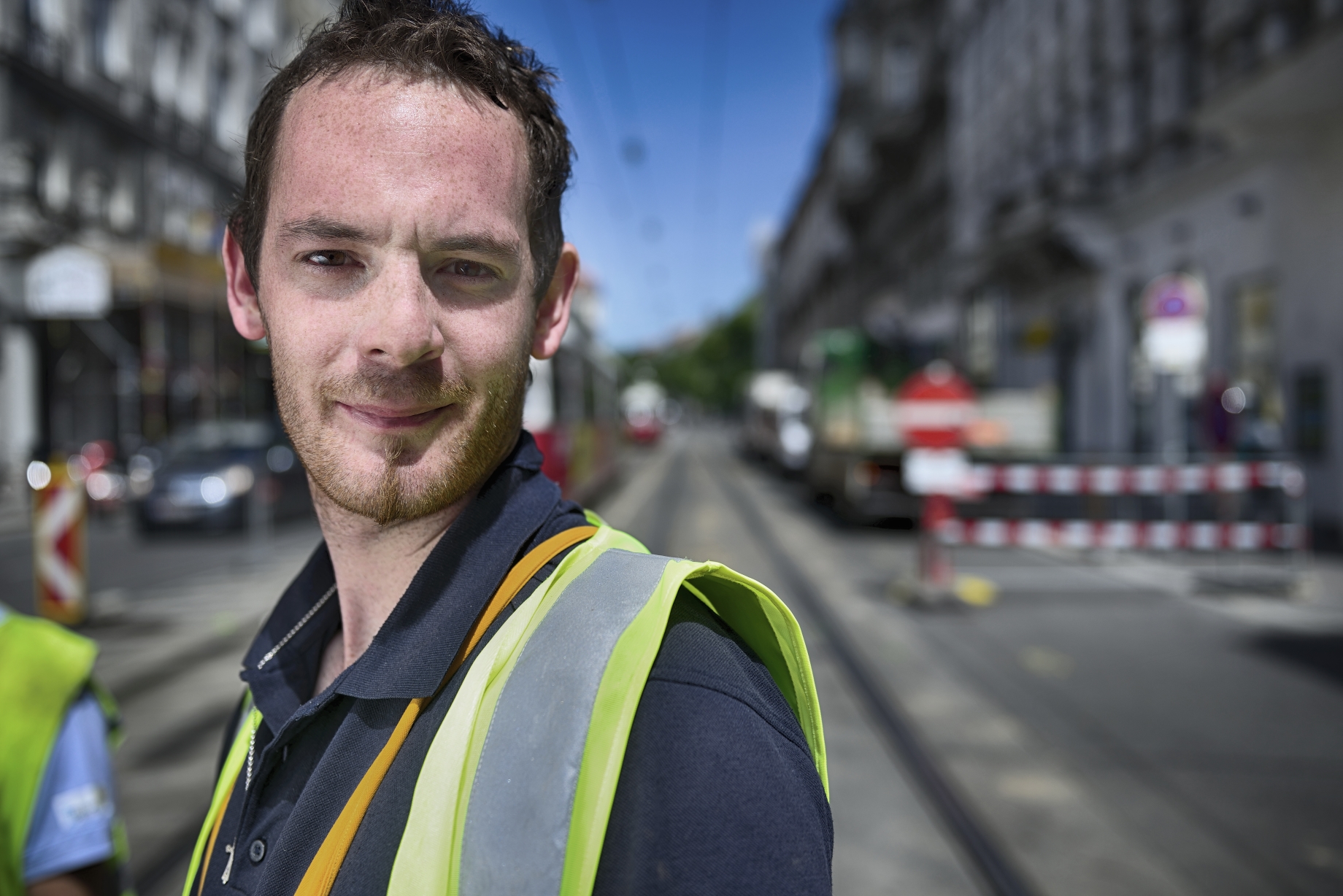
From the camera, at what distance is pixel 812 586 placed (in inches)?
356

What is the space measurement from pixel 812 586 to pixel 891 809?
16.3 ft

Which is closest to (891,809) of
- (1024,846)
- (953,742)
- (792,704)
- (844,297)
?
(1024,846)

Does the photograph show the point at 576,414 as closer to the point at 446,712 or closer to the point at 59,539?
the point at 59,539

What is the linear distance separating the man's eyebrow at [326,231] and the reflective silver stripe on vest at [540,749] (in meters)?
0.48

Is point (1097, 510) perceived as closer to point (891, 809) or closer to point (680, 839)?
point (891, 809)

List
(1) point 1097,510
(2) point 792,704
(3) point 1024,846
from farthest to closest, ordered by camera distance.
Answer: (1) point 1097,510, (3) point 1024,846, (2) point 792,704

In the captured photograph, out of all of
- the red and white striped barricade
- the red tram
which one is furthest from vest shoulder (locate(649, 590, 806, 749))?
the red and white striped barricade

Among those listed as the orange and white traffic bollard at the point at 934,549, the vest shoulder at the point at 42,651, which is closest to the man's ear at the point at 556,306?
the vest shoulder at the point at 42,651

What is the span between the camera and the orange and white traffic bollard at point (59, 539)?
6707 mm

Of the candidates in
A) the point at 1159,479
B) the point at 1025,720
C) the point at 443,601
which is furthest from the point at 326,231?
the point at 1159,479

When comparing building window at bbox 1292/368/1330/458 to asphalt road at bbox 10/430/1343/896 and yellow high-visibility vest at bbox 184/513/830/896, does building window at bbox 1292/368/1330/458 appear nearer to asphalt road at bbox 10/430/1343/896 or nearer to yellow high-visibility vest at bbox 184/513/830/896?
asphalt road at bbox 10/430/1343/896

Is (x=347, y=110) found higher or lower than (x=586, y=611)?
higher

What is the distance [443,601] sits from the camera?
40.0 inches

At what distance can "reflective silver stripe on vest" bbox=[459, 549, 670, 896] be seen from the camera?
0.79 metres
